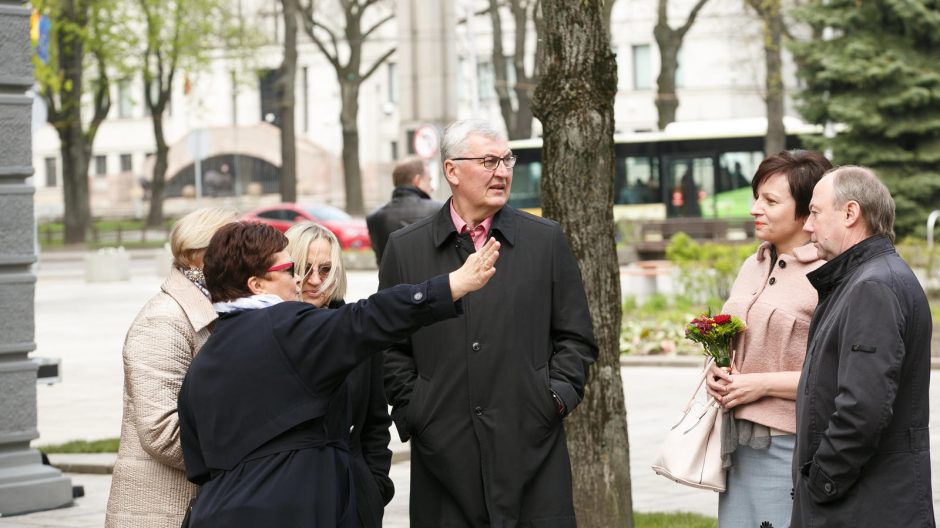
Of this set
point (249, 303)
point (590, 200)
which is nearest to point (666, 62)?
point (590, 200)

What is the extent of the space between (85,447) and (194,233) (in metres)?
6.57

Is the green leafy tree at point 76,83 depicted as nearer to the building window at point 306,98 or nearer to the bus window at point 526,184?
the bus window at point 526,184

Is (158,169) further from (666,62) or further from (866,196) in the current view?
(866,196)

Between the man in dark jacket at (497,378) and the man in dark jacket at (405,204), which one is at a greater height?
the man in dark jacket at (405,204)

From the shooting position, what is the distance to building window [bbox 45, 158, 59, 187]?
279ft

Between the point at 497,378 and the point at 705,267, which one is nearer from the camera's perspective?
the point at 497,378

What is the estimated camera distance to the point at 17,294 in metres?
9.25

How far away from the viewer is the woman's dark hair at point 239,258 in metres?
4.49

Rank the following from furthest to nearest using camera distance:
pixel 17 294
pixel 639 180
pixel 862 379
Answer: pixel 639 180 < pixel 17 294 < pixel 862 379

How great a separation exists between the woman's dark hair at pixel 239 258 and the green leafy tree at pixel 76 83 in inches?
1486

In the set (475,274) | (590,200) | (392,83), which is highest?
(392,83)

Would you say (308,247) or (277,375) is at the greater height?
(308,247)

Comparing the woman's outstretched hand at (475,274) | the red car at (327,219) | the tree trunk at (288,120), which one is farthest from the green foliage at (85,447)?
the tree trunk at (288,120)

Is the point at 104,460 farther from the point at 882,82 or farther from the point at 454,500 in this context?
the point at 882,82
